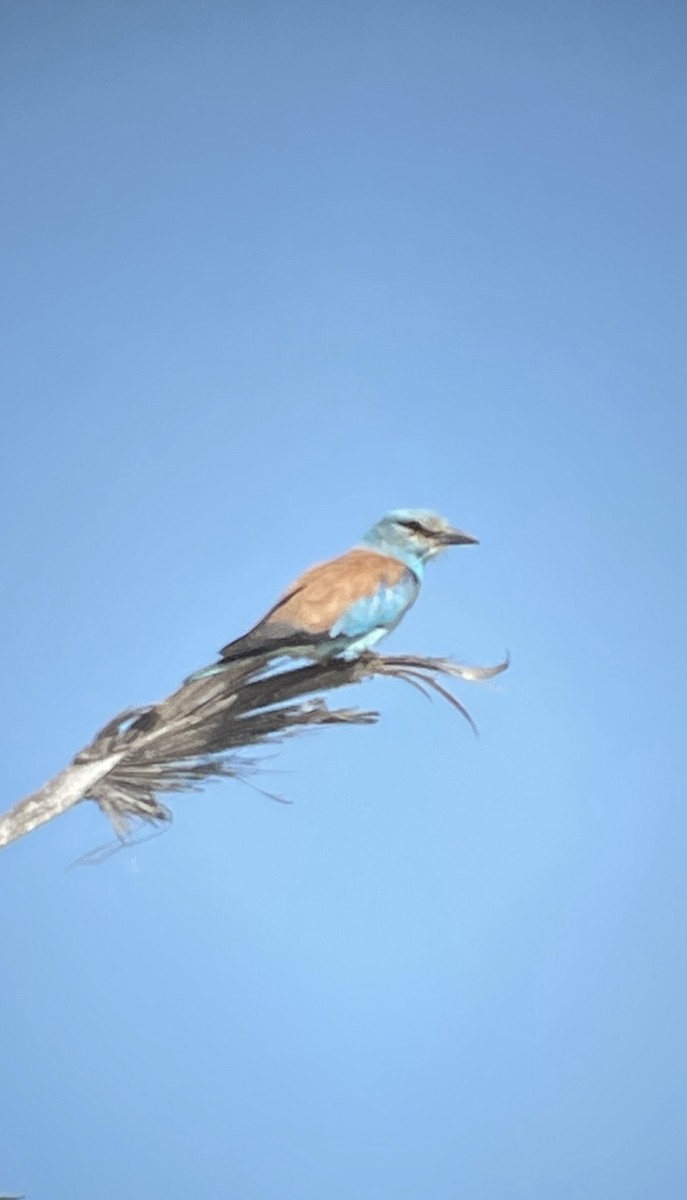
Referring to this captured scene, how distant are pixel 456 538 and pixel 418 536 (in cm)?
13

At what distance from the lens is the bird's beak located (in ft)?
12.4

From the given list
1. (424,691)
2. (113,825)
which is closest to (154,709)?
(113,825)

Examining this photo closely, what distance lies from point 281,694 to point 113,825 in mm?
502

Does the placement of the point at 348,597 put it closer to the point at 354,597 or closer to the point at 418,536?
the point at 354,597

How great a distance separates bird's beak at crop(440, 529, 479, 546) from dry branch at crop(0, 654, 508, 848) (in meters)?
1.07

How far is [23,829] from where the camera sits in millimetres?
2510

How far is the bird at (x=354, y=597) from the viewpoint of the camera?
304 centimetres

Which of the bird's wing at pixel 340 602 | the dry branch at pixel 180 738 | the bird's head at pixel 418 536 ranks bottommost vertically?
the dry branch at pixel 180 738

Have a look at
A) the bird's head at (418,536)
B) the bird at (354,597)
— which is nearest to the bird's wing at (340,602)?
the bird at (354,597)

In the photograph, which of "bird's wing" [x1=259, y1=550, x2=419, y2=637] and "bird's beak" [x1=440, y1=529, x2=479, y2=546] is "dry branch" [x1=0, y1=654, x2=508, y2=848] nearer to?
"bird's wing" [x1=259, y1=550, x2=419, y2=637]

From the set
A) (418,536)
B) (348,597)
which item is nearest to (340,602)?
(348,597)

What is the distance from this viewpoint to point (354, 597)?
131 inches

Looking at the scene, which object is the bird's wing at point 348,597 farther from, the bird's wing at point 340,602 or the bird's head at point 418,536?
the bird's head at point 418,536

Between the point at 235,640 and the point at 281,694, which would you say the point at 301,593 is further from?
the point at 281,694
